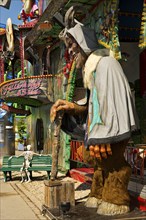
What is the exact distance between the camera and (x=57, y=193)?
236 inches

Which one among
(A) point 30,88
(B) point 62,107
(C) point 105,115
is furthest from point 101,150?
(A) point 30,88

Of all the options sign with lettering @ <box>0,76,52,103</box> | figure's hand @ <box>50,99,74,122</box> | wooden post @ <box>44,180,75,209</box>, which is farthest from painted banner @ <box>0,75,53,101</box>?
figure's hand @ <box>50,99,74,122</box>

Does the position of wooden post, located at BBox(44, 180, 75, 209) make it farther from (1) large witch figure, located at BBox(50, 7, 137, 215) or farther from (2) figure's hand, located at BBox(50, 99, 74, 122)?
(2) figure's hand, located at BBox(50, 99, 74, 122)

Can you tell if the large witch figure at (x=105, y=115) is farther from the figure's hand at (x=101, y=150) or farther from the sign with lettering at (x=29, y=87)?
the sign with lettering at (x=29, y=87)

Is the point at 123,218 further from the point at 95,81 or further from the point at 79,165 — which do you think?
the point at 79,165

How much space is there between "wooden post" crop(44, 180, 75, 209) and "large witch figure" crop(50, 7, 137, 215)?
2.49 ft

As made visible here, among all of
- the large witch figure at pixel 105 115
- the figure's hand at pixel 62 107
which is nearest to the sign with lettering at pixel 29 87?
the figure's hand at pixel 62 107

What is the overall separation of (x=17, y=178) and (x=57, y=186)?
6.78 meters

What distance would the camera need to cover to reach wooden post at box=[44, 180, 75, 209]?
5875 mm

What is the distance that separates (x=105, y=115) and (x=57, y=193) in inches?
83.0

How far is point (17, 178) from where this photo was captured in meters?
12.5

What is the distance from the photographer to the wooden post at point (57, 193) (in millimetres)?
5875

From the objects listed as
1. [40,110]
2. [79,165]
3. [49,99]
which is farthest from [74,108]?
[40,110]

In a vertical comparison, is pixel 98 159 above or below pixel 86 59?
below
